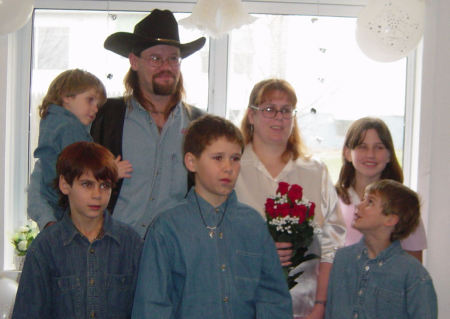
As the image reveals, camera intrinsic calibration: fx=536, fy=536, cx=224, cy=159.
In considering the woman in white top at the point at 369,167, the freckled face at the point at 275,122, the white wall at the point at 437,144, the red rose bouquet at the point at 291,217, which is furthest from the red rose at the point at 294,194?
the white wall at the point at 437,144

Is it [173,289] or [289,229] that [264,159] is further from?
[173,289]

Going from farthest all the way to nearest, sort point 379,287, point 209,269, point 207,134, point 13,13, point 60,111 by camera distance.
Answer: point 13,13, point 60,111, point 379,287, point 207,134, point 209,269

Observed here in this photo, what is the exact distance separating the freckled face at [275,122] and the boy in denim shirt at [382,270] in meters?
0.51

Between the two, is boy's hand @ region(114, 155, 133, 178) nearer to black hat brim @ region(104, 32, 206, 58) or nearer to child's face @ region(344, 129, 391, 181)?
black hat brim @ region(104, 32, 206, 58)

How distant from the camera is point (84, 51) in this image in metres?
4.04

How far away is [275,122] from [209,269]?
0.83 m

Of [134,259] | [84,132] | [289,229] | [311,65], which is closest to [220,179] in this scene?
[289,229]

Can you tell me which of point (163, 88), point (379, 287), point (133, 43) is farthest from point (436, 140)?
point (133, 43)

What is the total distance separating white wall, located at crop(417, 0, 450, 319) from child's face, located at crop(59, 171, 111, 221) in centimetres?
254

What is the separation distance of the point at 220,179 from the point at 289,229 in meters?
0.39

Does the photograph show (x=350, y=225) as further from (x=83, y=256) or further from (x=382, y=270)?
(x=83, y=256)

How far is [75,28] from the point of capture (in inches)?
159

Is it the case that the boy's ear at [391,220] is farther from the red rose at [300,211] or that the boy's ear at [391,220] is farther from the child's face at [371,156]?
the red rose at [300,211]

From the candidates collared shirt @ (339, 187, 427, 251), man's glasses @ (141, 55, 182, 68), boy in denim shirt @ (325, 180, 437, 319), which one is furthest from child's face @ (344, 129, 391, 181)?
man's glasses @ (141, 55, 182, 68)
